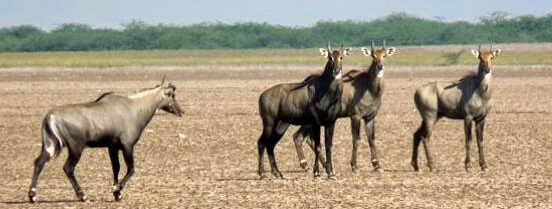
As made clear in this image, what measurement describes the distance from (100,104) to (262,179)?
3.71 m

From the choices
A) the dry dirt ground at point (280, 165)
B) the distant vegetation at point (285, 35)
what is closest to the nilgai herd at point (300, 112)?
the dry dirt ground at point (280, 165)

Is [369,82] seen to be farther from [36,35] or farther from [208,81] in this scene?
[36,35]

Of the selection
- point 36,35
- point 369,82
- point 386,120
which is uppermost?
point 369,82

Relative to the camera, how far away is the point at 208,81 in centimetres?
6494

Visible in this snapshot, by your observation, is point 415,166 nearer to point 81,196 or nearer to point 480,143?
point 480,143

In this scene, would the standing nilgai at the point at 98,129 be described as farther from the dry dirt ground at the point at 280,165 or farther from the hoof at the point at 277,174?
the hoof at the point at 277,174

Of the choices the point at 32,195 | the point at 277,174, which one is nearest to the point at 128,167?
the point at 32,195

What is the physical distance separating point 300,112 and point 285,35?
377 feet

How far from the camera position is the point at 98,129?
67.8ft

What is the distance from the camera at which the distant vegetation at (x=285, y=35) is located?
128625 millimetres

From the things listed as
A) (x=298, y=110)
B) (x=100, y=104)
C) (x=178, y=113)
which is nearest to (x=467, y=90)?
(x=298, y=110)

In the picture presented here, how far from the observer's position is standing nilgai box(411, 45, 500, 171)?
84.8ft

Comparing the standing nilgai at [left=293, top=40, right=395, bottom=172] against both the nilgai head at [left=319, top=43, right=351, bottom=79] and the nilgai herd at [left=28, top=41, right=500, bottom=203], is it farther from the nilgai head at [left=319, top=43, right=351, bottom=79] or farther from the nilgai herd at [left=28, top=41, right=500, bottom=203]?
the nilgai head at [left=319, top=43, right=351, bottom=79]

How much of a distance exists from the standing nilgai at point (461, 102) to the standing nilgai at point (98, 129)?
572 centimetres
